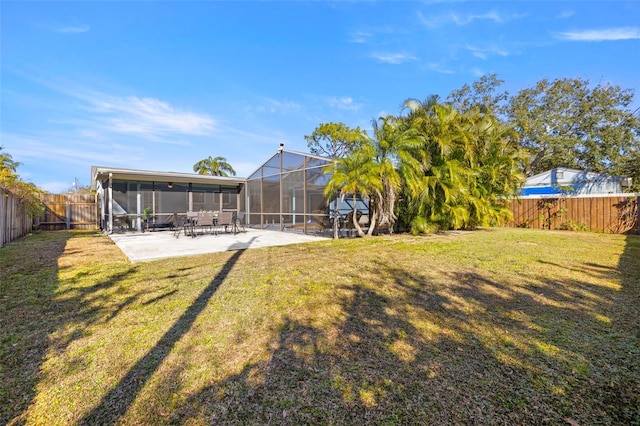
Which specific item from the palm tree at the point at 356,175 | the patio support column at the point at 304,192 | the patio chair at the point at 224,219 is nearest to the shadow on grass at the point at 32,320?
the patio chair at the point at 224,219

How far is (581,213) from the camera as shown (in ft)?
39.5

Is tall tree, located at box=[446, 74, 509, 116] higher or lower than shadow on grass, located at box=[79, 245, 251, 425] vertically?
higher

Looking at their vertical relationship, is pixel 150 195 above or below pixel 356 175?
below

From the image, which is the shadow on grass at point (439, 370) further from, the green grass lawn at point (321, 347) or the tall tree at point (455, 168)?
the tall tree at point (455, 168)

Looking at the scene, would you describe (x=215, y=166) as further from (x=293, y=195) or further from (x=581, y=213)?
(x=581, y=213)

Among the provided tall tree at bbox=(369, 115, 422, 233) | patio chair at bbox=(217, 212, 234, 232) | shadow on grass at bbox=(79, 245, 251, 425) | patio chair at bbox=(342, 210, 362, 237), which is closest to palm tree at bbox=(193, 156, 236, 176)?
patio chair at bbox=(217, 212, 234, 232)

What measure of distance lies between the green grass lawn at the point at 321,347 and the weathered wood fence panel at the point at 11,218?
4.61 metres

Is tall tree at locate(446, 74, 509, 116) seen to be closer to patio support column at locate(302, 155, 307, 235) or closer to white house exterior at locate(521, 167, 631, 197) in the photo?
white house exterior at locate(521, 167, 631, 197)

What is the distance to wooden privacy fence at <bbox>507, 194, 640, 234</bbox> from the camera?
10.9m

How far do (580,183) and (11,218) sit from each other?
92.1 feet

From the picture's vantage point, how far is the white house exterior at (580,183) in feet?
57.6

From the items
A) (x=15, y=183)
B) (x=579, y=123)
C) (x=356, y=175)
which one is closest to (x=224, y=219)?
(x=356, y=175)

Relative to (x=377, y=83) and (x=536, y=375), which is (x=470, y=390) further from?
(x=377, y=83)

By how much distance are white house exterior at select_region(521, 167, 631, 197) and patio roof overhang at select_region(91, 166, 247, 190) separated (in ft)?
58.2
